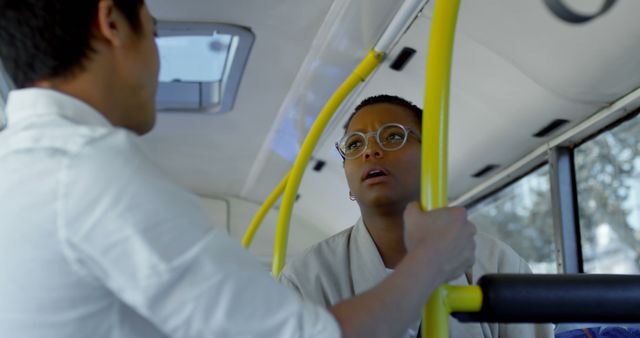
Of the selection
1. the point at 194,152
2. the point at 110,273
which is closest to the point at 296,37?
the point at 194,152

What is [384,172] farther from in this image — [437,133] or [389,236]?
[437,133]

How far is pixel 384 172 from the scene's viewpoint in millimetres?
2238

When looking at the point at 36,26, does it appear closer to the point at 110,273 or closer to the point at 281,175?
the point at 110,273

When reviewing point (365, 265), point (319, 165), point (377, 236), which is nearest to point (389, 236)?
point (377, 236)

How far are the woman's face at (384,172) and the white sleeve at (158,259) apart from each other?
1276 millimetres

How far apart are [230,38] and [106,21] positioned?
2.15 meters

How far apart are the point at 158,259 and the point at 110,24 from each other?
1.33ft

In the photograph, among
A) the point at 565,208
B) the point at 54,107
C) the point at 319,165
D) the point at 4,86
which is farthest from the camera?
the point at 319,165

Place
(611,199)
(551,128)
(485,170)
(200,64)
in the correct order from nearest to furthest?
(611,199) → (551,128) → (200,64) → (485,170)

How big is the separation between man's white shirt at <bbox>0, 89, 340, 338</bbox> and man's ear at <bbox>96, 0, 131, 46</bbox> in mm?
145

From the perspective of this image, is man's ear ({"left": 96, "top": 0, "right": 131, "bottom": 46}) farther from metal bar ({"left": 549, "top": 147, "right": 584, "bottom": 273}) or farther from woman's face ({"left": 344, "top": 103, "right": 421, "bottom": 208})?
metal bar ({"left": 549, "top": 147, "right": 584, "bottom": 273})

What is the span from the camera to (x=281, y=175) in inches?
199

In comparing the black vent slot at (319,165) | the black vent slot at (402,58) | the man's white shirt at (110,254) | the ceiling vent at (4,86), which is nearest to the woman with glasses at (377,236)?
the black vent slot at (402,58)

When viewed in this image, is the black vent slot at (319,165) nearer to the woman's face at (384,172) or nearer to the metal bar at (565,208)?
the metal bar at (565,208)
